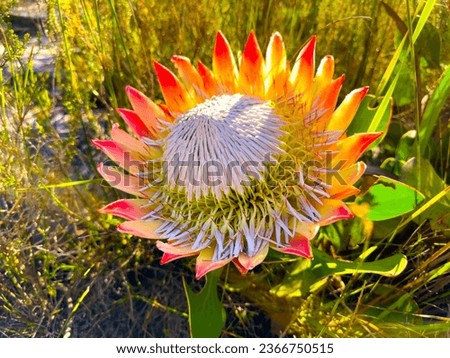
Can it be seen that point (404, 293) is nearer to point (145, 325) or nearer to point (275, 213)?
point (275, 213)

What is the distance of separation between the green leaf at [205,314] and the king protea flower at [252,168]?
134 mm

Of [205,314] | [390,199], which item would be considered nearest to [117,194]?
[205,314]

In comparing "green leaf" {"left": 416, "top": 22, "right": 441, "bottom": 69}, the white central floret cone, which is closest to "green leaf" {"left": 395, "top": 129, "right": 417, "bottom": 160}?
"green leaf" {"left": 416, "top": 22, "right": 441, "bottom": 69}

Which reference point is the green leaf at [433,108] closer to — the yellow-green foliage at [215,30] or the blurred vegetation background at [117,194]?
the blurred vegetation background at [117,194]

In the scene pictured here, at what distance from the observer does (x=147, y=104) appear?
3.74 ft

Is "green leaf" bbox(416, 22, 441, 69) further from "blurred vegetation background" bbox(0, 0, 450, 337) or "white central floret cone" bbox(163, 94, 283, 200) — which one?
"white central floret cone" bbox(163, 94, 283, 200)

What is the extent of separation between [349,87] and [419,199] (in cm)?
52

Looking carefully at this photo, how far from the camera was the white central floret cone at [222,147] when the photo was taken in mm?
987

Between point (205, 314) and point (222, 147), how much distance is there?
1.19 feet

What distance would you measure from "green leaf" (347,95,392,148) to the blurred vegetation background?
0.43ft

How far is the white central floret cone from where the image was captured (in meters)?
0.99

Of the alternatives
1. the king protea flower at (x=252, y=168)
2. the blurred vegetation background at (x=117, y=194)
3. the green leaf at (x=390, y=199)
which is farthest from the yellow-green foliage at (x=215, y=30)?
the green leaf at (x=390, y=199)

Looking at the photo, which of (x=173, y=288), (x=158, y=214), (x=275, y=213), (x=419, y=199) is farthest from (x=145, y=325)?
(x=419, y=199)

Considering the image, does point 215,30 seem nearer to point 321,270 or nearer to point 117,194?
point 117,194
